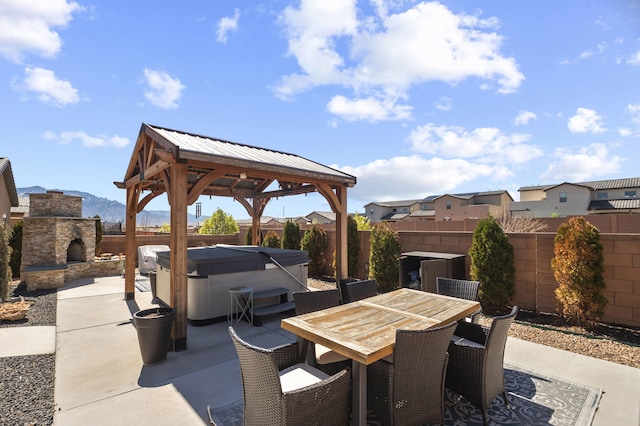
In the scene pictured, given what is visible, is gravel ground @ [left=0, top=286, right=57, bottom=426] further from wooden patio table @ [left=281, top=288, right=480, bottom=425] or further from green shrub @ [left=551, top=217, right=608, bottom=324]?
green shrub @ [left=551, top=217, right=608, bottom=324]

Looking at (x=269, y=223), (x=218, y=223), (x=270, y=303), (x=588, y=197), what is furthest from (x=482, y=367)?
(x=269, y=223)

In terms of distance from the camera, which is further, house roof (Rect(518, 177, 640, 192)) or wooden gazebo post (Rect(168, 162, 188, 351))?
house roof (Rect(518, 177, 640, 192))

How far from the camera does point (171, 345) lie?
170 inches

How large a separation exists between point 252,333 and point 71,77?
699 cm

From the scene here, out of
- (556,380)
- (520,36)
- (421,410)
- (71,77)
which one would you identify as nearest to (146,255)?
(71,77)

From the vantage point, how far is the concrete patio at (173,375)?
2.71m

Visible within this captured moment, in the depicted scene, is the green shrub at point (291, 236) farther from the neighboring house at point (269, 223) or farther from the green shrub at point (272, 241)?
the neighboring house at point (269, 223)

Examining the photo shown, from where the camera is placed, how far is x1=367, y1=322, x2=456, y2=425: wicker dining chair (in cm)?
216

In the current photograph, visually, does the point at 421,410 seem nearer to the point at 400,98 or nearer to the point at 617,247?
the point at 617,247

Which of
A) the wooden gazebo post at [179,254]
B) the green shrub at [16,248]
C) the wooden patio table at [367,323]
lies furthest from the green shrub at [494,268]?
the green shrub at [16,248]

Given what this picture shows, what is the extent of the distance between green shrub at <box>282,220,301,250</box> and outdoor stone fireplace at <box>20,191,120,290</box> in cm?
645

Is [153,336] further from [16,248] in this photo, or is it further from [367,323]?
[16,248]

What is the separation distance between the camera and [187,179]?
5.89 meters

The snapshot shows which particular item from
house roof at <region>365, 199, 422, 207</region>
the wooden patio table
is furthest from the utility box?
house roof at <region>365, 199, 422, 207</region>
